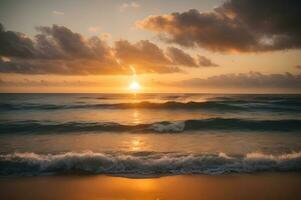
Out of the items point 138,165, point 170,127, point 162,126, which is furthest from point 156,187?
point 162,126

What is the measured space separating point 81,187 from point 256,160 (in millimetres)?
4929

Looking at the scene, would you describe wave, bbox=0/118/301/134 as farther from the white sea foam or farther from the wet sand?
the wet sand

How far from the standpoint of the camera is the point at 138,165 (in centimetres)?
872

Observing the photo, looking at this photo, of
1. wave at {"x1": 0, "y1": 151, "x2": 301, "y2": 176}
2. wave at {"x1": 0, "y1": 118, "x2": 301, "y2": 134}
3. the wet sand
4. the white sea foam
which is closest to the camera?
the wet sand

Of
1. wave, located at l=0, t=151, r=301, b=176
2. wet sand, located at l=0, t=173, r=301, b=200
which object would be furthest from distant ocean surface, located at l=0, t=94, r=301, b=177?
wet sand, located at l=0, t=173, r=301, b=200

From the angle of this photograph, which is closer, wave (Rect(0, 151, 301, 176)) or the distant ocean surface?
wave (Rect(0, 151, 301, 176))

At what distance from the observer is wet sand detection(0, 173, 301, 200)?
648 centimetres

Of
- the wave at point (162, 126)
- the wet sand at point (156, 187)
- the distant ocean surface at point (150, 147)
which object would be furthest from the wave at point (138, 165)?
the wave at point (162, 126)

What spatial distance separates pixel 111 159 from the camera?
29.2 feet

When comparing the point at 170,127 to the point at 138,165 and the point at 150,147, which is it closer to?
the point at 150,147

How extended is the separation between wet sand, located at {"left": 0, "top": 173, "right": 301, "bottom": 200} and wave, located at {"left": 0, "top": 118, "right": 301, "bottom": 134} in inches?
328

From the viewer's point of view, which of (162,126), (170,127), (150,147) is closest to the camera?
(150,147)

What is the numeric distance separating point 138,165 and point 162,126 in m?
8.29

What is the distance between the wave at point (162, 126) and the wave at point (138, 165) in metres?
7.07
